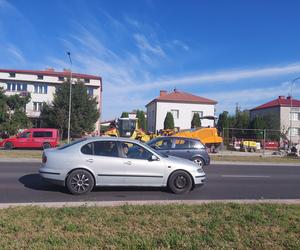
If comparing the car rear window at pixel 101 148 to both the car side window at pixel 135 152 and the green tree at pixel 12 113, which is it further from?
the green tree at pixel 12 113

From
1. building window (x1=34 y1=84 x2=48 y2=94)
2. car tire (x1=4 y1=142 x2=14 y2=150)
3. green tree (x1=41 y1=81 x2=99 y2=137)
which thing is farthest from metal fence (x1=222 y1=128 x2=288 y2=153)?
building window (x1=34 y1=84 x2=48 y2=94)

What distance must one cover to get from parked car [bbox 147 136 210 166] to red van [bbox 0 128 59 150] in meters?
14.6

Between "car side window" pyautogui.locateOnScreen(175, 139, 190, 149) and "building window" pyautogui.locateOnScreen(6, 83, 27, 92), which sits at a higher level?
"building window" pyautogui.locateOnScreen(6, 83, 27, 92)

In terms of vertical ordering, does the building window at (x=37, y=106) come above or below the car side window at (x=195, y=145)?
above

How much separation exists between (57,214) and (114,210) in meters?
1.02

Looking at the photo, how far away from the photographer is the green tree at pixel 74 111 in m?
50.3

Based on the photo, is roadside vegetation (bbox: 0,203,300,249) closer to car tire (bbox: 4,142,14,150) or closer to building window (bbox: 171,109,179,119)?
car tire (bbox: 4,142,14,150)

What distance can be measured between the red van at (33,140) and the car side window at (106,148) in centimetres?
2050

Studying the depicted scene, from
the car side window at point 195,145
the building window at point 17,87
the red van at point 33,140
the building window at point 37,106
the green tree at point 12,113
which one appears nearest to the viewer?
the car side window at point 195,145

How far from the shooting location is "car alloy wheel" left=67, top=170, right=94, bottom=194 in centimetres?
923

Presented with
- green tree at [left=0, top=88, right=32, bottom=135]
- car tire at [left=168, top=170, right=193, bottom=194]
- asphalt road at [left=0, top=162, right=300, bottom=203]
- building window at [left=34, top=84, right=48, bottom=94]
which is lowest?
asphalt road at [left=0, top=162, right=300, bottom=203]

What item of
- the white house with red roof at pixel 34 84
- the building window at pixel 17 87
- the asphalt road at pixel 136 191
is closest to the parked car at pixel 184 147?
the asphalt road at pixel 136 191

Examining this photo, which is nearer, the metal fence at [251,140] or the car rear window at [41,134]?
the car rear window at [41,134]

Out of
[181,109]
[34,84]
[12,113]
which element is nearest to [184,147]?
[12,113]
